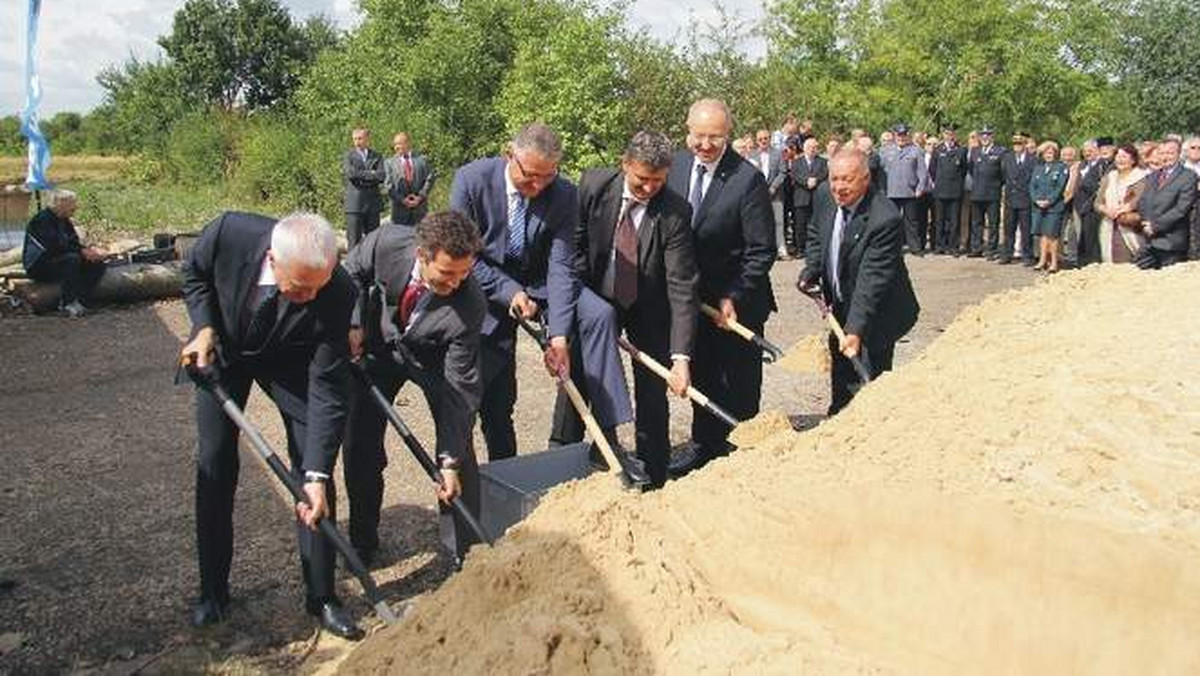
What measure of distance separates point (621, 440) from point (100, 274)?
22.4 feet

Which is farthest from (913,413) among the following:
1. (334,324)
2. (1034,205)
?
(1034,205)

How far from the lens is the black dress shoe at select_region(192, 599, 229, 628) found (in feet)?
13.1

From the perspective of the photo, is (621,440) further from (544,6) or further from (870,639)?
(544,6)

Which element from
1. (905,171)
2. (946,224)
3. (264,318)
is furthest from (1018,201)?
(264,318)

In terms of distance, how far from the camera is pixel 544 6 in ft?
80.8

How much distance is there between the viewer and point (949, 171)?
1454 centimetres

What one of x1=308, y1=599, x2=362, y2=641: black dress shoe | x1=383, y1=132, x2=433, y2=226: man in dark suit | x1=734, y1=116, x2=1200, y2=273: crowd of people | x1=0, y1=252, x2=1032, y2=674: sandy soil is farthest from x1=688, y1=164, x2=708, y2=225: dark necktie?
x1=383, y1=132, x2=433, y2=226: man in dark suit

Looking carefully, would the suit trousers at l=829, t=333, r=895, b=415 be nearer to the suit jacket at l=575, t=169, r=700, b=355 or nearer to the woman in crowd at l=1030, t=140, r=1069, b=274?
the suit jacket at l=575, t=169, r=700, b=355

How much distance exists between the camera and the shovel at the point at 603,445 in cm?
429

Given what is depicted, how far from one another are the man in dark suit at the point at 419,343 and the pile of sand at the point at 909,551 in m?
1.07

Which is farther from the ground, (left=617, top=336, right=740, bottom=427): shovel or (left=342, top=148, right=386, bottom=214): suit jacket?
(left=342, top=148, right=386, bottom=214): suit jacket

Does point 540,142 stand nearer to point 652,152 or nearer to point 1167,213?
point 652,152

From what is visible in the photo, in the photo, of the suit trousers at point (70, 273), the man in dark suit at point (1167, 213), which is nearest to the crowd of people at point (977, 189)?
the man in dark suit at point (1167, 213)

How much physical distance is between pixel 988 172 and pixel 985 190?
0.87ft
